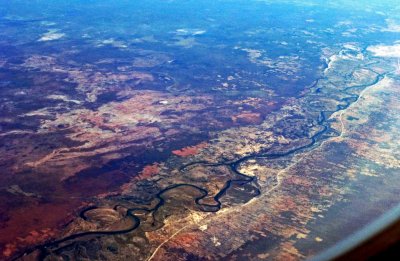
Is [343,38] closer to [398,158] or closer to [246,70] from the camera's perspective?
[246,70]

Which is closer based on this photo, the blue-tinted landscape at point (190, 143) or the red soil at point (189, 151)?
the blue-tinted landscape at point (190, 143)

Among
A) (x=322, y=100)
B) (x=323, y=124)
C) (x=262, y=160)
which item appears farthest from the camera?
(x=322, y=100)

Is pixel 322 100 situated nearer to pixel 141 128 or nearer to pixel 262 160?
pixel 262 160

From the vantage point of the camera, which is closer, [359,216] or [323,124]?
[359,216]

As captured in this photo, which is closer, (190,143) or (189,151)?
(189,151)

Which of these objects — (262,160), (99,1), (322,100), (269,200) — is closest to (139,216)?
(269,200)

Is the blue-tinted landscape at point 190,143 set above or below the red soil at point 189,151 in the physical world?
above

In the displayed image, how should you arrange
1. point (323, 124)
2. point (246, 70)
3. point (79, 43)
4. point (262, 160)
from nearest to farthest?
point (262, 160) → point (323, 124) → point (246, 70) → point (79, 43)

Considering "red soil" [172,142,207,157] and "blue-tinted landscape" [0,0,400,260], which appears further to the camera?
"red soil" [172,142,207,157]
